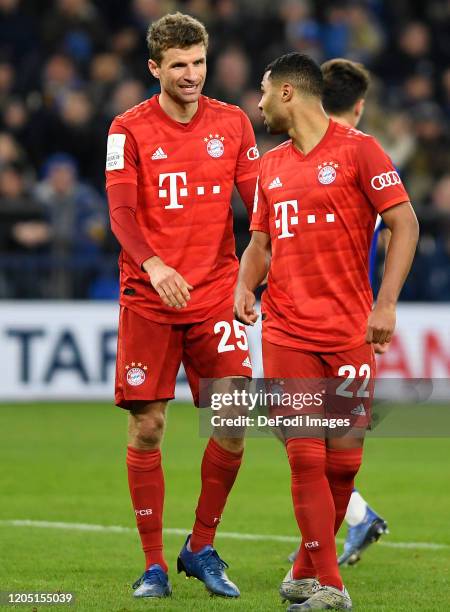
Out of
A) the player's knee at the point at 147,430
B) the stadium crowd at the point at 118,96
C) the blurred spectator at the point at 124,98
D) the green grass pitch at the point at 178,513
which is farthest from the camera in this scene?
the blurred spectator at the point at 124,98

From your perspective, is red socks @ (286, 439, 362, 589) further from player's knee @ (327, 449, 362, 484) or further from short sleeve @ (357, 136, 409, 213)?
short sleeve @ (357, 136, 409, 213)

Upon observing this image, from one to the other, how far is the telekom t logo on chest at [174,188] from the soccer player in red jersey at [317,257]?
545mm

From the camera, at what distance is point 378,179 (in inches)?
230

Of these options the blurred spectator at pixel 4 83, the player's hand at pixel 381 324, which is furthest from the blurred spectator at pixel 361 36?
the player's hand at pixel 381 324

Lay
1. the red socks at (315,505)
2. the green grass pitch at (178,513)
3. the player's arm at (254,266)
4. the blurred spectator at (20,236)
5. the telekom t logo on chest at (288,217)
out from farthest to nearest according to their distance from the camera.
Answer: the blurred spectator at (20,236) → the green grass pitch at (178,513) → the player's arm at (254,266) → the telekom t logo on chest at (288,217) → the red socks at (315,505)

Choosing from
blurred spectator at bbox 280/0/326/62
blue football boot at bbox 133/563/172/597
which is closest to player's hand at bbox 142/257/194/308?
blue football boot at bbox 133/563/172/597

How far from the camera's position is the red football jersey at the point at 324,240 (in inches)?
234

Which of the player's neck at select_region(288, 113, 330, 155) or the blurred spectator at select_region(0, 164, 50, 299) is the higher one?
the player's neck at select_region(288, 113, 330, 155)

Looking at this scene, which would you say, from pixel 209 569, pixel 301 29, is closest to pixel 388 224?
pixel 209 569

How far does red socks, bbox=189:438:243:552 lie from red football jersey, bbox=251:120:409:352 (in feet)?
2.58

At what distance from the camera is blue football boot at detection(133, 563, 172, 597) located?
6.20 m

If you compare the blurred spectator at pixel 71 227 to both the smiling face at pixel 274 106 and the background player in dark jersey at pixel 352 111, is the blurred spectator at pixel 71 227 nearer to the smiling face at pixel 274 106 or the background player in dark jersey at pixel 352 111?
the background player in dark jersey at pixel 352 111

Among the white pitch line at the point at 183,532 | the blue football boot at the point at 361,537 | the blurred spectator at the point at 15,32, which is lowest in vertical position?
the white pitch line at the point at 183,532

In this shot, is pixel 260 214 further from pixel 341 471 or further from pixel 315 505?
pixel 315 505
